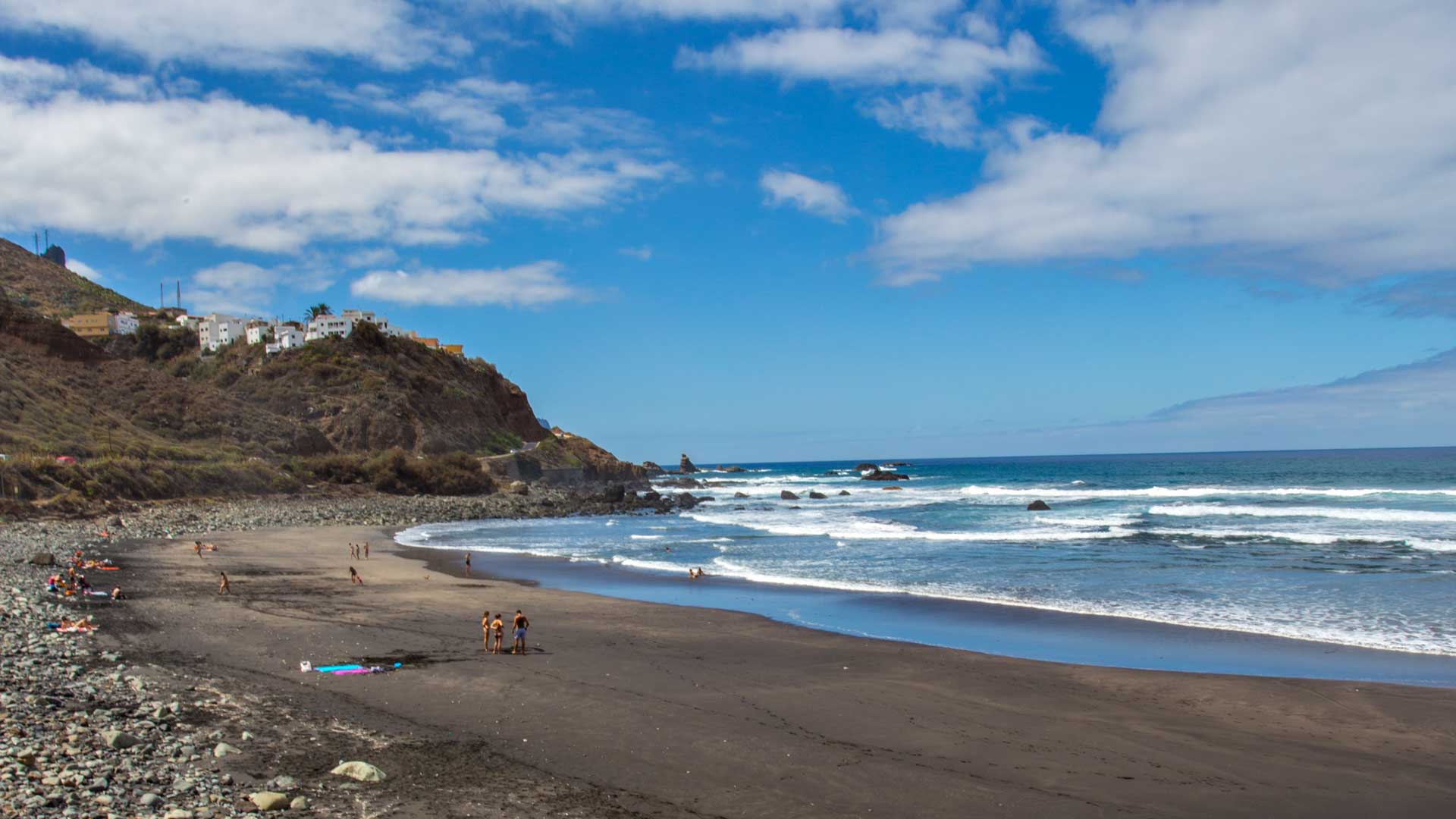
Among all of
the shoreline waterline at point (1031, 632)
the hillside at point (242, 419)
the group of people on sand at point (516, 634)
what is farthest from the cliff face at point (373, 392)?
the group of people on sand at point (516, 634)

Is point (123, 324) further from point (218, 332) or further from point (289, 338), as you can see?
Result: point (289, 338)

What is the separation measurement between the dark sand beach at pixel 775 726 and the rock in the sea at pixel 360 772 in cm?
16

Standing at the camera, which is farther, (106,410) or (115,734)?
(106,410)

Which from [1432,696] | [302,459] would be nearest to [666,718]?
[1432,696]

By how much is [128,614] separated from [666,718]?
1220 centimetres

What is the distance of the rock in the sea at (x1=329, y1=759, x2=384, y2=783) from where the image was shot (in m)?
7.93

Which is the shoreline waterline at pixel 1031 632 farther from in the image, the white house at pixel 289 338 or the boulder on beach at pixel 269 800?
the white house at pixel 289 338

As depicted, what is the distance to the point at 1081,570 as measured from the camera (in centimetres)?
2584

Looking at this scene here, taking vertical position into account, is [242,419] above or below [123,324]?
below

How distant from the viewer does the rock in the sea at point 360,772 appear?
26.0ft

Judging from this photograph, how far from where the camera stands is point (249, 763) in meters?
8.01

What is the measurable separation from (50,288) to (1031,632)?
131 m

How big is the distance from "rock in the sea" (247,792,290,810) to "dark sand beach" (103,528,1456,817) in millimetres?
438

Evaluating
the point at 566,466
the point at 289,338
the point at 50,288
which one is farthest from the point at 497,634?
the point at 50,288
